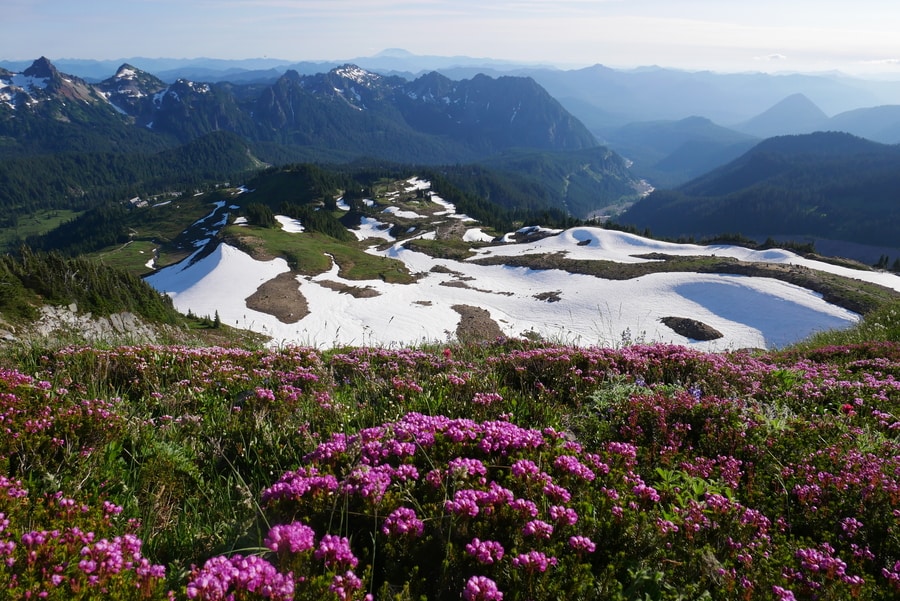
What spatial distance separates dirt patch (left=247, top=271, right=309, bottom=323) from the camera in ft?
129

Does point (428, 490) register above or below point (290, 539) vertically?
below

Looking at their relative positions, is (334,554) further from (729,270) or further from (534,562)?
(729,270)

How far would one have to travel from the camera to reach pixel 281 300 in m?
42.9

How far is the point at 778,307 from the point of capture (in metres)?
33.7

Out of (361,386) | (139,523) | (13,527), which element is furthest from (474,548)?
(361,386)

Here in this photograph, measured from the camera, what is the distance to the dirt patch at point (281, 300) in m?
39.4

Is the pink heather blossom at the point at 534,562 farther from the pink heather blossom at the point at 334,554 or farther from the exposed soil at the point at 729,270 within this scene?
the exposed soil at the point at 729,270

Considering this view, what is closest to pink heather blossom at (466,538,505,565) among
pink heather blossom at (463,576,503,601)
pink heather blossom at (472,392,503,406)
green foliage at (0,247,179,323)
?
pink heather blossom at (463,576,503,601)

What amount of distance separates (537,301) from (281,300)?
24.3 meters

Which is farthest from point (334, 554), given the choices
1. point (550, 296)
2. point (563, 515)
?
point (550, 296)

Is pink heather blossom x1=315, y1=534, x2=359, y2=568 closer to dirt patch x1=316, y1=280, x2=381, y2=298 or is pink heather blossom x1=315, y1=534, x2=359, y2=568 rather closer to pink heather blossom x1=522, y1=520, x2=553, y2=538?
pink heather blossom x1=522, y1=520, x2=553, y2=538

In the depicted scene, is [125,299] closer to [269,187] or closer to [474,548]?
[474,548]

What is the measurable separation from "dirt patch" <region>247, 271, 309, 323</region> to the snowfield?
32.3 inches

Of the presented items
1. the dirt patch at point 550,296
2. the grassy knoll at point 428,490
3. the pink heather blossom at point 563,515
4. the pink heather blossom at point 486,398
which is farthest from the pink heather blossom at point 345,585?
the dirt patch at point 550,296
